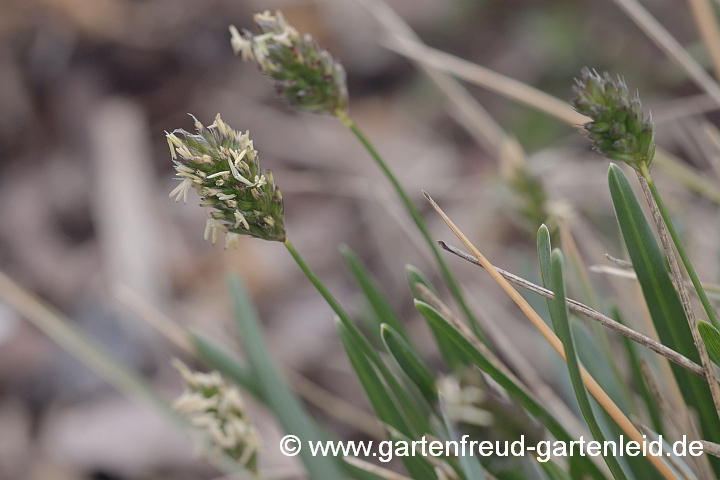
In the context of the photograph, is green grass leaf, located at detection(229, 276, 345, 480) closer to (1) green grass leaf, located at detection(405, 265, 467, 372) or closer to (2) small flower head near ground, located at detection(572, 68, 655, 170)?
(1) green grass leaf, located at detection(405, 265, 467, 372)

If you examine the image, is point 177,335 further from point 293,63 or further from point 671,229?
point 671,229

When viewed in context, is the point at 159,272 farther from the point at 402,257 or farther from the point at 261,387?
the point at 261,387

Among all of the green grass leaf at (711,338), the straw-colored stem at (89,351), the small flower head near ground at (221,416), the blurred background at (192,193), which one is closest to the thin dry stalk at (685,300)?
the green grass leaf at (711,338)

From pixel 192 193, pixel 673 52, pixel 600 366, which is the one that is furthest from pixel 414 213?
pixel 192 193

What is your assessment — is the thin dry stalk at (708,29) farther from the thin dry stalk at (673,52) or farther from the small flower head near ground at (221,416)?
the small flower head near ground at (221,416)

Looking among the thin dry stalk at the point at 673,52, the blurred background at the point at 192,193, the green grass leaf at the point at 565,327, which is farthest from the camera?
the blurred background at the point at 192,193


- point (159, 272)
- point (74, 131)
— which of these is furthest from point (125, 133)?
point (159, 272)

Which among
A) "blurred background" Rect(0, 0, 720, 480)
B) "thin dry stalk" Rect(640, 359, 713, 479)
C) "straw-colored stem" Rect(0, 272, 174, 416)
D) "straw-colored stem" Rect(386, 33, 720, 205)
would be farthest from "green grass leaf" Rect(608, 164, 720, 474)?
"blurred background" Rect(0, 0, 720, 480)
